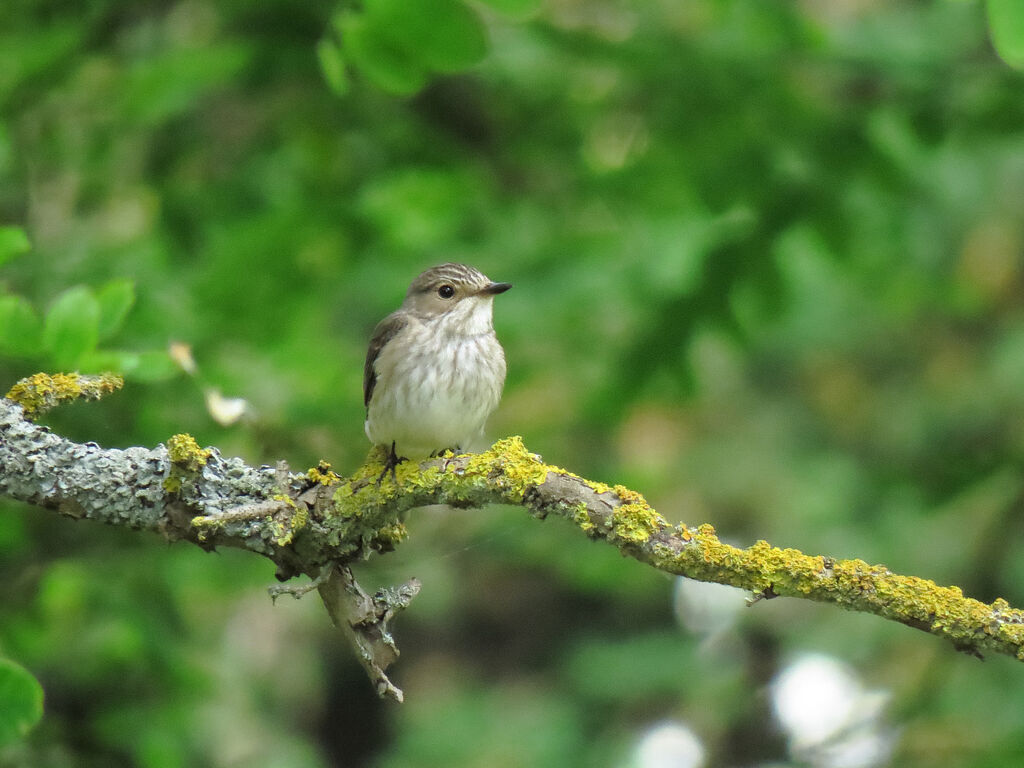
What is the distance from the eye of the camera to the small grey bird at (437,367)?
15.8ft

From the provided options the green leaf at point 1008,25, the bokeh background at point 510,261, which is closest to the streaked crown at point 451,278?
the bokeh background at point 510,261

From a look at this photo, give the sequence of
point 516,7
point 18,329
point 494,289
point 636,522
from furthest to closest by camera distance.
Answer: point 494,289
point 516,7
point 18,329
point 636,522

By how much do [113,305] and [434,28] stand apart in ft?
4.18

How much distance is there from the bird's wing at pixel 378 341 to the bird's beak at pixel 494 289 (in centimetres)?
37

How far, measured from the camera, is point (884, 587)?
102 inches

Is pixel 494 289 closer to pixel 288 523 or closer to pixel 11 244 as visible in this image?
pixel 11 244

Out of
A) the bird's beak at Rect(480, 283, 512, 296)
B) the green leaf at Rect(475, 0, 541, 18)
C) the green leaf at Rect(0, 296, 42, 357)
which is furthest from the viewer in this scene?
the bird's beak at Rect(480, 283, 512, 296)

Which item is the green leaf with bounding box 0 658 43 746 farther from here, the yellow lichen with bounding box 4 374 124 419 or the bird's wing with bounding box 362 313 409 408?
the bird's wing with bounding box 362 313 409 408

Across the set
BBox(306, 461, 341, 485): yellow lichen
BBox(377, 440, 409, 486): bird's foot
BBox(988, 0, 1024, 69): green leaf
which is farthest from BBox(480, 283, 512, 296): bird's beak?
BBox(988, 0, 1024, 69): green leaf

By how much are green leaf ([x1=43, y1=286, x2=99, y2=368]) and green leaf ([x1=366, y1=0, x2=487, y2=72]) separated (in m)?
1.26

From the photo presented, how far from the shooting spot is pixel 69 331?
316cm

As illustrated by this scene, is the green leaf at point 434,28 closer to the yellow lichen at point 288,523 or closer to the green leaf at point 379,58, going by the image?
the green leaf at point 379,58

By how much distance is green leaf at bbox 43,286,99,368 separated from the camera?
3.15 m

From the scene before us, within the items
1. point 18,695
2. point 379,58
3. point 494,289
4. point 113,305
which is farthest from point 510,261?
point 18,695
